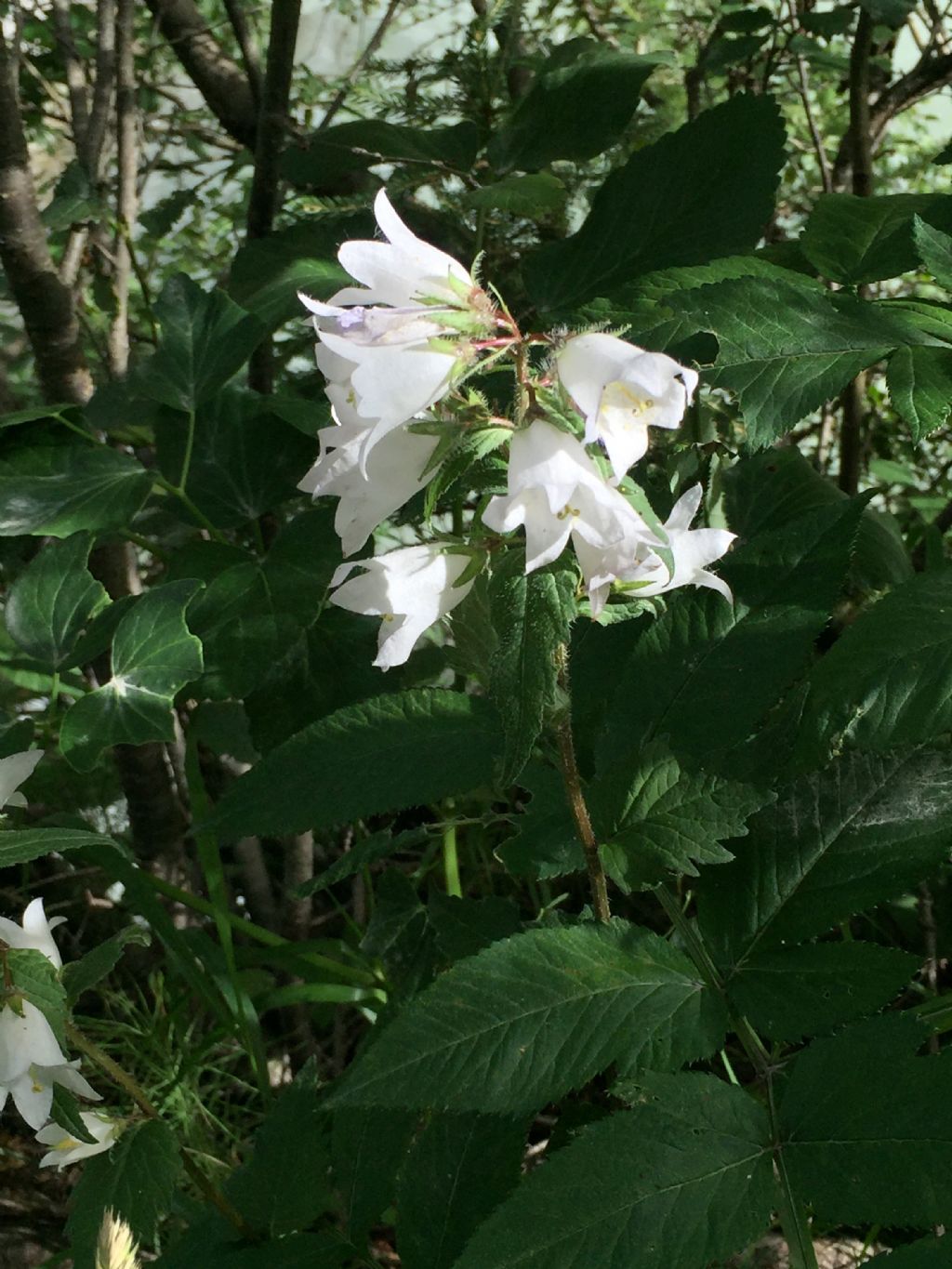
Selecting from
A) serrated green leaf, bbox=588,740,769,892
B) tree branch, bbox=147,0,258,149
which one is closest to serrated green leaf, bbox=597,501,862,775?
serrated green leaf, bbox=588,740,769,892

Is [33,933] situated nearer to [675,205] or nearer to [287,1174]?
[287,1174]

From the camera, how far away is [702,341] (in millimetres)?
1165

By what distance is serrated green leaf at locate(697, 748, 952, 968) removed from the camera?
2.73ft

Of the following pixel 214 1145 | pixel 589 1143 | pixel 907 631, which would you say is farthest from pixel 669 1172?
pixel 214 1145

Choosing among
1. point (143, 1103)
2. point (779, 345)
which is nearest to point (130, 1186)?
point (143, 1103)

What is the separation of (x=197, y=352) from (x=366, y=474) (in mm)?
690

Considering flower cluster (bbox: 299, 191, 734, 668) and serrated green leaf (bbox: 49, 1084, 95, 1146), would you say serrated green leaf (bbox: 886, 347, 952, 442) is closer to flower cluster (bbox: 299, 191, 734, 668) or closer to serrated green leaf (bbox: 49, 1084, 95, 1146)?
flower cluster (bbox: 299, 191, 734, 668)

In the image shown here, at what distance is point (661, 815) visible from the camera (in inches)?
31.4

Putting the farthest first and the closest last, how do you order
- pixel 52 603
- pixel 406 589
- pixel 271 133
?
pixel 271 133
pixel 52 603
pixel 406 589

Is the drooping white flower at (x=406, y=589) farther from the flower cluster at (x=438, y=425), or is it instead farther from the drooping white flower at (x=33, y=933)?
the drooping white flower at (x=33, y=933)

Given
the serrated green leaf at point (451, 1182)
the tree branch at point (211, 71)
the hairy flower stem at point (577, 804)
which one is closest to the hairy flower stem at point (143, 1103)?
the serrated green leaf at point (451, 1182)

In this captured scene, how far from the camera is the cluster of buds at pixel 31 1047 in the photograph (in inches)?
32.0

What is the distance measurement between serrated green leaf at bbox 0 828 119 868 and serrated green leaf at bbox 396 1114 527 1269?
0.34m

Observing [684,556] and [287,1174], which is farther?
[287,1174]
